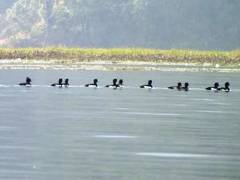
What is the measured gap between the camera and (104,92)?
142ft

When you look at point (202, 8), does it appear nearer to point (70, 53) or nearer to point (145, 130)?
point (70, 53)

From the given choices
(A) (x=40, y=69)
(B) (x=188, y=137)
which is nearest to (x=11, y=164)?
(B) (x=188, y=137)

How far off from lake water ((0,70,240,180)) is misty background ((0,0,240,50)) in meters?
80.1

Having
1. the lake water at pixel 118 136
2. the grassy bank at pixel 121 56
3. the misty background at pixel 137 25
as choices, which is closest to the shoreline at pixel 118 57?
the grassy bank at pixel 121 56

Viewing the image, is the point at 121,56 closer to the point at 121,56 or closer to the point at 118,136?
the point at 121,56

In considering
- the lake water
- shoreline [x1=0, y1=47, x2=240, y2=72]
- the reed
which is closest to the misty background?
the reed

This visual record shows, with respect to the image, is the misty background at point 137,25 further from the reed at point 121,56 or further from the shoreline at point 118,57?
the shoreline at point 118,57

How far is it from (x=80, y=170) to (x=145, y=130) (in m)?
7.48

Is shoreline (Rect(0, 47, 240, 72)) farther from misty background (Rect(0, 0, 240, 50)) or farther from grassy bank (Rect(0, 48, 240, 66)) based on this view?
misty background (Rect(0, 0, 240, 50))

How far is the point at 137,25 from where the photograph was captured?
4845 inches

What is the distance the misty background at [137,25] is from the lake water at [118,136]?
80085mm

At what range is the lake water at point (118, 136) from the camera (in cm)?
1857

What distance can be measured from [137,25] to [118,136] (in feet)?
326

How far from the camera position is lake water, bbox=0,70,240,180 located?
60.9 ft
